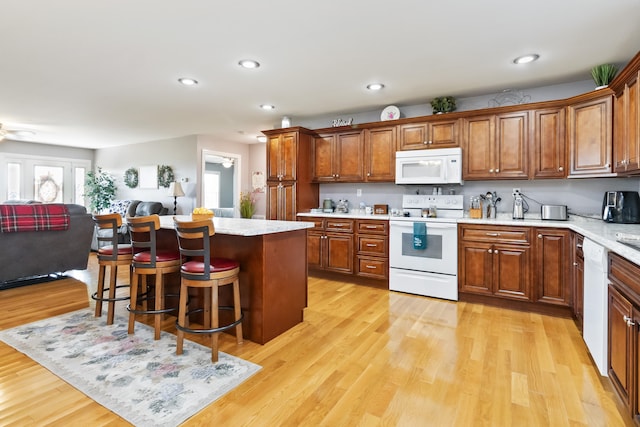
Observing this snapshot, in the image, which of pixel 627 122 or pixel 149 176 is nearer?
pixel 627 122

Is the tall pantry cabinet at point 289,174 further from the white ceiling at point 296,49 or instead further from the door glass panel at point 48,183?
the door glass panel at point 48,183

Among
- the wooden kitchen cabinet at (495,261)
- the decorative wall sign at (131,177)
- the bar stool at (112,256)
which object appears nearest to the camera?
the bar stool at (112,256)

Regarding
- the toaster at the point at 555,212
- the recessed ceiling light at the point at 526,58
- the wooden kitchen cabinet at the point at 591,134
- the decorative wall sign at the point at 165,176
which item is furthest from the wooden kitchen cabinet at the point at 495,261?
the decorative wall sign at the point at 165,176

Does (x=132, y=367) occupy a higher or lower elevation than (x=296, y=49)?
lower

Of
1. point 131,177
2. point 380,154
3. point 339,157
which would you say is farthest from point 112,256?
point 131,177

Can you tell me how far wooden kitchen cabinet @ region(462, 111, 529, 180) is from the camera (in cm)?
354

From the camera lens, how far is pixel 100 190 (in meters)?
8.24

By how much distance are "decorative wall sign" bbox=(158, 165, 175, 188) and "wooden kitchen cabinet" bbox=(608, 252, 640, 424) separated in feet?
24.3

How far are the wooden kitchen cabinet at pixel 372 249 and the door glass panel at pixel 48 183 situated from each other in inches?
327

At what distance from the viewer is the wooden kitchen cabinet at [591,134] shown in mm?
2932

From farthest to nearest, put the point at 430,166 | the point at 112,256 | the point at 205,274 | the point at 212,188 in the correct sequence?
the point at 212,188 → the point at 430,166 → the point at 112,256 → the point at 205,274

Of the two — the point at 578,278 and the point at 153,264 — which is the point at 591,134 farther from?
the point at 153,264

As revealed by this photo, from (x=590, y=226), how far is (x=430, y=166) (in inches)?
67.5

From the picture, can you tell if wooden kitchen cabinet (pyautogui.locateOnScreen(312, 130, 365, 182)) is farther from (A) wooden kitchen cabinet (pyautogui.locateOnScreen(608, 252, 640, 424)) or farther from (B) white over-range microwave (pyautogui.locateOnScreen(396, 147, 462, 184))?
(A) wooden kitchen cabinet (pyautogui.locateOnScreen(608, 252, 640, 424))
